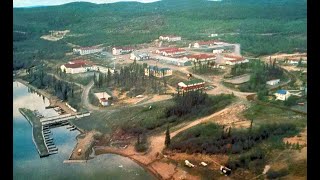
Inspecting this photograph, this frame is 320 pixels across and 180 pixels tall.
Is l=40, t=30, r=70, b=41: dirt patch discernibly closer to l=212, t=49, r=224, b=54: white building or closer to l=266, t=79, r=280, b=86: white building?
l=212, t=49, r=224, b=54: white building

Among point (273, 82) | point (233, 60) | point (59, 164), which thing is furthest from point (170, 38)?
point (59, 164)

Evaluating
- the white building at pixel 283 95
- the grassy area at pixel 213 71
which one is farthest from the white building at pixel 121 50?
the white building at pixel 283 95

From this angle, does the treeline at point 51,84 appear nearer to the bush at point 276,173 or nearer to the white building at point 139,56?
the white building at point 139,56

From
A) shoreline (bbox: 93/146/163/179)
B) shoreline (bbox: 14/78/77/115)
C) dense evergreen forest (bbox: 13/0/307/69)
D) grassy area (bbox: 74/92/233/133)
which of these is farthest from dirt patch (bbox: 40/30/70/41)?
shoreline (bbox: 93/146/163/179)


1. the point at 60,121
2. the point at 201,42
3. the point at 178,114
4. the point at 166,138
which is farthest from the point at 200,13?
the point at 60,121

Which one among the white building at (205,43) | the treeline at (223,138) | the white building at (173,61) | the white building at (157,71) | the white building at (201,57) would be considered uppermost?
the white building at (205,43)

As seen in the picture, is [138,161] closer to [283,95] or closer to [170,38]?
[170,38]
